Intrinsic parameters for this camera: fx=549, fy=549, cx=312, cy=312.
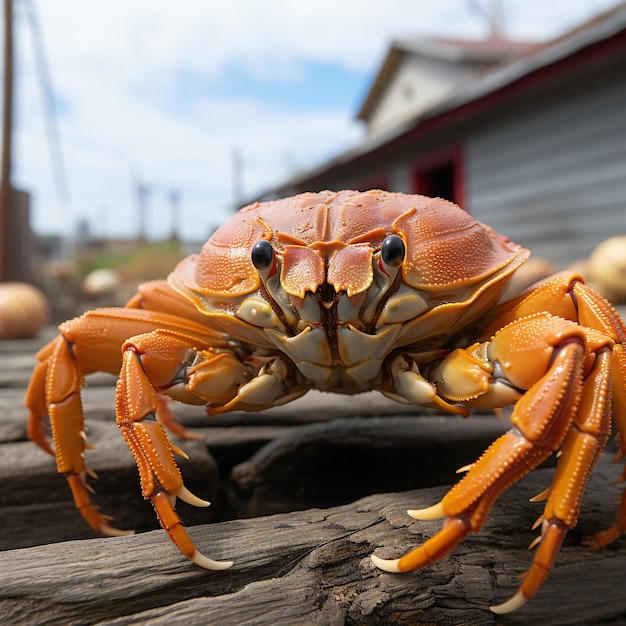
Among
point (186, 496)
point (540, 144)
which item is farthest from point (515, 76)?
point (186, 496)

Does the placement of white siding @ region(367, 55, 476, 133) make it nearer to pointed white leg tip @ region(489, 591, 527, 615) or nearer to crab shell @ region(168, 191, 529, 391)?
crab shell @ region(168, 191, 529, 391)

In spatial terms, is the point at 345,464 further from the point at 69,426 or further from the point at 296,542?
the point at 69,426

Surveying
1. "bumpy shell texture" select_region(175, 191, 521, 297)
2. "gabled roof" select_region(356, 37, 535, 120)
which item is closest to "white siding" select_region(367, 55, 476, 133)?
"gabled roof" select_region(356, 37, 535, 120)

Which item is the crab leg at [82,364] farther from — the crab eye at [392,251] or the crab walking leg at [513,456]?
the crab walking leg at [513,456]

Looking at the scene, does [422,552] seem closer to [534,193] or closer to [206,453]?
[206,453]

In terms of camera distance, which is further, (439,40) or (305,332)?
(439,40)

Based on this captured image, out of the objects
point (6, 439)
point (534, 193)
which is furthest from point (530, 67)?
point (6, 439)
